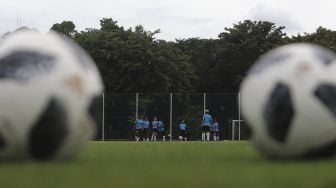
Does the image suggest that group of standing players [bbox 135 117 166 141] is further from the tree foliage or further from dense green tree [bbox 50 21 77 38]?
dense green tree [bbox 50 21 77 38]

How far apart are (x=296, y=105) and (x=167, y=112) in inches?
1328

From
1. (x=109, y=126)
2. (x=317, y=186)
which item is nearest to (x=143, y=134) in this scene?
(x=109, y=126)

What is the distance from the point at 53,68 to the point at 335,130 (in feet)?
15.8

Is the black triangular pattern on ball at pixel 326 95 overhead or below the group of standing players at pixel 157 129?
overhead

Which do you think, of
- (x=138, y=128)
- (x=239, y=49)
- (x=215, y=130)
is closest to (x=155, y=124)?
(x=138, y=128)

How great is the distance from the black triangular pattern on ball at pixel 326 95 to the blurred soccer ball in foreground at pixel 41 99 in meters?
3.83

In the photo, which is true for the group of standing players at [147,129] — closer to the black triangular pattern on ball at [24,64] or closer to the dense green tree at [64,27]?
the black triangular pattern on ball at [24,64]

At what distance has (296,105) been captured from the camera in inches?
431

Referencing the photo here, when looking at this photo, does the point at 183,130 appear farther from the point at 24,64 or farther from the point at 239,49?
the point at 239,49

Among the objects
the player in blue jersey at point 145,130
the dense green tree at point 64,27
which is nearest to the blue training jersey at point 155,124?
the player in blue jersey at point 145,130

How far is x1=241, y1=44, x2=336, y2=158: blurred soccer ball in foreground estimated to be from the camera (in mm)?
10938

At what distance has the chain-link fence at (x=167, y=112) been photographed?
4325 centimetres

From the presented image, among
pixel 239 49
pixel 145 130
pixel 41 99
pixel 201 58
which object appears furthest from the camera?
pixel 201 58

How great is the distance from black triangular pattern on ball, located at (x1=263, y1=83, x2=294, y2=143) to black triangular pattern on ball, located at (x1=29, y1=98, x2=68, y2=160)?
11.2 feet
